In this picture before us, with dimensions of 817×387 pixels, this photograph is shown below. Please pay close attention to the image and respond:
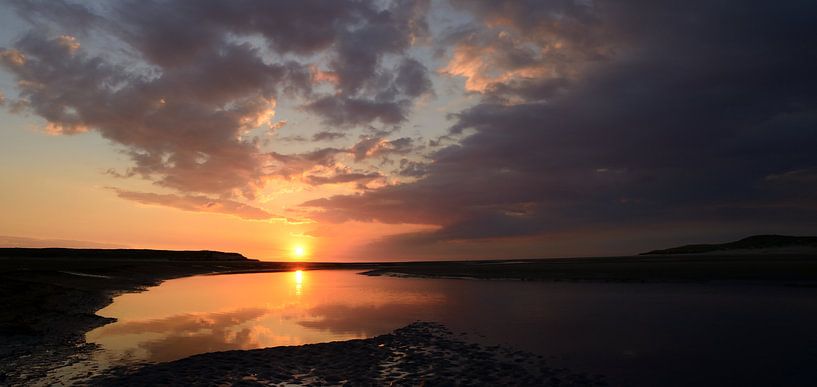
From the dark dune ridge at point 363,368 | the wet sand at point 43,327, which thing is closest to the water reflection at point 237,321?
the wet sand at point 43,327

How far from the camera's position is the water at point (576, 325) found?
42.4 ft

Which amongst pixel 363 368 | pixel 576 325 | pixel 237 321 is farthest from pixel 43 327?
pixel 576 325

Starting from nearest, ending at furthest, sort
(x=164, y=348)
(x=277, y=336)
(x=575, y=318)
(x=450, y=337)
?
1. (x=164, y=348)
2. (x=450, y=337)
3. (x=277, y=336)
4. (x=575, y=318)

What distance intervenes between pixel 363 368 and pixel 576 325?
10.3 metres

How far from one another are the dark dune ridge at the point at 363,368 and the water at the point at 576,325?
1.31 m

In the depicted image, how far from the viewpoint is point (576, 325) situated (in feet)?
62.7

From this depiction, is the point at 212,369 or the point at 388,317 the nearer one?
the point at 212,369

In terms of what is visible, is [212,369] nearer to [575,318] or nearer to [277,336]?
[277,336]

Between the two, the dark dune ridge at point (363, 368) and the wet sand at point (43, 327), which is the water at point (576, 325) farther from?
the dark dune ridge at point (363, 368)

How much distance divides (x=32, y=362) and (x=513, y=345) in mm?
15654

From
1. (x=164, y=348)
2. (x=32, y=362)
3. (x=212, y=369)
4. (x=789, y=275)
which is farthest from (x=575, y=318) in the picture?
(x=789, y=275)

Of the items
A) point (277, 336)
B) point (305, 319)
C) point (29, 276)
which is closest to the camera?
point (277, 336)

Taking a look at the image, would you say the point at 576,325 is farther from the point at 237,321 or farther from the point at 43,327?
the point at 43,327

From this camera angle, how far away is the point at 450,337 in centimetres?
1781
